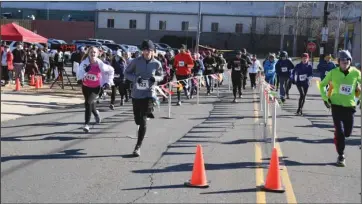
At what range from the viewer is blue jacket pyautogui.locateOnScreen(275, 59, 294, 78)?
1894 centimetres

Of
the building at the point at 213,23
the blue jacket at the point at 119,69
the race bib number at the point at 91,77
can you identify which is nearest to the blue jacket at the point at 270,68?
the blue jacket at the point at 119,69

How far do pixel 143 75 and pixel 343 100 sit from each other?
3360 mm

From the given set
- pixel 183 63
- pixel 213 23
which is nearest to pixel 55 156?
pixel 183 63

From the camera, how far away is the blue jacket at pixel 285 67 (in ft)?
62.1

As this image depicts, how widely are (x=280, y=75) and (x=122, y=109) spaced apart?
6024 millimetres

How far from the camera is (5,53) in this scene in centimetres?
2292

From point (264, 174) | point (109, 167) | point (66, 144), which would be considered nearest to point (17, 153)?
point (66, 144)

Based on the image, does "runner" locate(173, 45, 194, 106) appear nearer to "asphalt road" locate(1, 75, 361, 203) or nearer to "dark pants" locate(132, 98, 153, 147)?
"asphalt road" locate(1, 75, 361, 203)

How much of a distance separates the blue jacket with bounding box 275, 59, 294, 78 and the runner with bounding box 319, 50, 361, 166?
32.6 feet

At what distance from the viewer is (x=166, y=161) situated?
28.5 ft

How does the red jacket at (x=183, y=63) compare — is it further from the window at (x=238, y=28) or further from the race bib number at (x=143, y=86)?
the window at (x=238, y=28)

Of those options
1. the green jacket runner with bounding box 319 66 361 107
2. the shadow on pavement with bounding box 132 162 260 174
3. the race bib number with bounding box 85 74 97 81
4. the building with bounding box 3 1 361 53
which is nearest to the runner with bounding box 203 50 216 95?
the race bib number with bounding box 85 74 97 81

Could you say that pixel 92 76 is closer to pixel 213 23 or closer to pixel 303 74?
pixel 303 74

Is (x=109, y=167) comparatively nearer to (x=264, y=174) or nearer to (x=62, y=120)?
(x=264, y=174)
